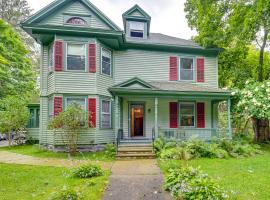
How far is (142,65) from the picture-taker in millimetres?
14531

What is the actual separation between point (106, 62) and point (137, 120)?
396 centimetres

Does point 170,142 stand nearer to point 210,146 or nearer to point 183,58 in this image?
point 210,146

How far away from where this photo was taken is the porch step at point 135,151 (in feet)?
34.9

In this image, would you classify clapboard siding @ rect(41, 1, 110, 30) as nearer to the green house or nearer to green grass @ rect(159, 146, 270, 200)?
the green house

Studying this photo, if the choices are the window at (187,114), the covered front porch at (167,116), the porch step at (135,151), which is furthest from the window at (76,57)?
the window at (187,114)

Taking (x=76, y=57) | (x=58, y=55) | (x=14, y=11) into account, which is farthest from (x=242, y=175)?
(x=14, y=11)

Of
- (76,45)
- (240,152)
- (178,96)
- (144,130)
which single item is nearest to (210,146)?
(240,152)

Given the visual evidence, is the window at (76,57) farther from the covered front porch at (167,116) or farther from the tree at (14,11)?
the tree at (14,11)

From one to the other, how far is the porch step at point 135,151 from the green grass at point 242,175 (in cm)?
219

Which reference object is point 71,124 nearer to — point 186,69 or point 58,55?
point 58,55

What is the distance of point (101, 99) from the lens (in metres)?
13.0

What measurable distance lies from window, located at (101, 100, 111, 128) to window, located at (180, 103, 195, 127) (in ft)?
14.7

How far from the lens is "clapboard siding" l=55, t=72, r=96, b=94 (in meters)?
12.2

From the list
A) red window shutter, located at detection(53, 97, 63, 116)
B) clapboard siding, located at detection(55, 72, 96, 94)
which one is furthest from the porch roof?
red window shutter, located at detection(53, 97, 63, 116)
